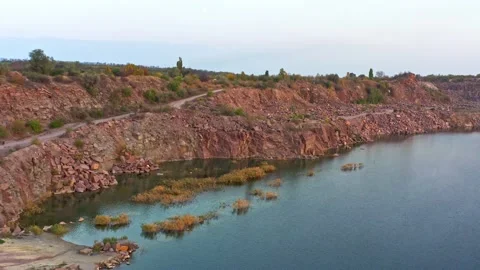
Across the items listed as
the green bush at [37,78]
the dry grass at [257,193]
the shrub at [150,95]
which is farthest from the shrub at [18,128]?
the dry grass at [257,193]

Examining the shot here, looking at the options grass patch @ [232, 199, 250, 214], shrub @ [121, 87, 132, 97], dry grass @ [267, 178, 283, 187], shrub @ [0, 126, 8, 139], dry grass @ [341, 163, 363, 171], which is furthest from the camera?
shrub @ [121, 87, 132, 97]

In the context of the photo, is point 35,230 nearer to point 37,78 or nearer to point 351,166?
point 37,78

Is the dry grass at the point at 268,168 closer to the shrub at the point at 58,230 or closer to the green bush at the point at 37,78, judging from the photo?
the shrub at the point at 58,230

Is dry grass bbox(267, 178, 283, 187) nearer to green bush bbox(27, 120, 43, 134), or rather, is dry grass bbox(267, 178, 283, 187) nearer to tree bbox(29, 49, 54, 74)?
green bush bbox(27, 120, 43, 134)

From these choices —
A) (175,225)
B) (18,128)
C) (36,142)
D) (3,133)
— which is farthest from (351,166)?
(3,133)

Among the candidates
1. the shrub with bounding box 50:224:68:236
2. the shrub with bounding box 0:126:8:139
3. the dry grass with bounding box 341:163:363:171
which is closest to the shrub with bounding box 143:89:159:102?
the shrub with bounding box 0:126:8:139

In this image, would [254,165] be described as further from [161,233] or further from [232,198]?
[161,233]
